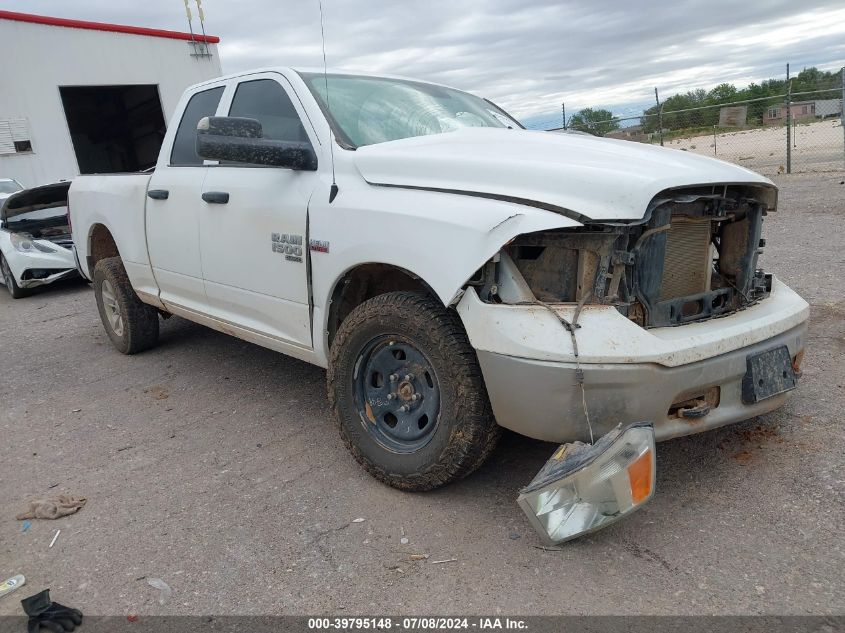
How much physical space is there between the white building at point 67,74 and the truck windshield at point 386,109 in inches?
Result: 571

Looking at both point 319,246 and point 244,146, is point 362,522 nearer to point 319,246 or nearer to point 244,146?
point 319,246

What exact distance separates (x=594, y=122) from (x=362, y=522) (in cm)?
1751

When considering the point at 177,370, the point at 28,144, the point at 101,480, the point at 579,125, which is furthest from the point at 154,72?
the point at 101,480

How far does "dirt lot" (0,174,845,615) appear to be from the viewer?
2.35 m

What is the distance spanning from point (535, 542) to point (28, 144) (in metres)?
16.7

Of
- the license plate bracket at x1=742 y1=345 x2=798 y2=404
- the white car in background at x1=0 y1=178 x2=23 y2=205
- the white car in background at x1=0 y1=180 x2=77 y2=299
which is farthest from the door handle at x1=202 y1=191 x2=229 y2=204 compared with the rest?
the white car in background at x1=0 y1=178 x2=23 y2=205

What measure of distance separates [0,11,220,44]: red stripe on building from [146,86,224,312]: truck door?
12140 mm

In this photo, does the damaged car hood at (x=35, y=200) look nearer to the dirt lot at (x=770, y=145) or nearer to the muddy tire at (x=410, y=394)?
the muddy tire at (x=410, y=394)

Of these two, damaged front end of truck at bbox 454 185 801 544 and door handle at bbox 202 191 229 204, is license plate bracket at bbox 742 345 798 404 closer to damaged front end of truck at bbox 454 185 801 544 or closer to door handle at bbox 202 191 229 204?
damaged front end of truck at bbox 454 185 801 544

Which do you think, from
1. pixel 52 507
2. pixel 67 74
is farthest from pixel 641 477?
pixel 67 74

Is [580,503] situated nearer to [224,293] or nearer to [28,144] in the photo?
[224,293]

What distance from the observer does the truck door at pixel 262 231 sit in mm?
3410

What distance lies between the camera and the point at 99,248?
5.75 metres

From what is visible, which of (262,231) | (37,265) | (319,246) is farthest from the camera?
(37,265)
